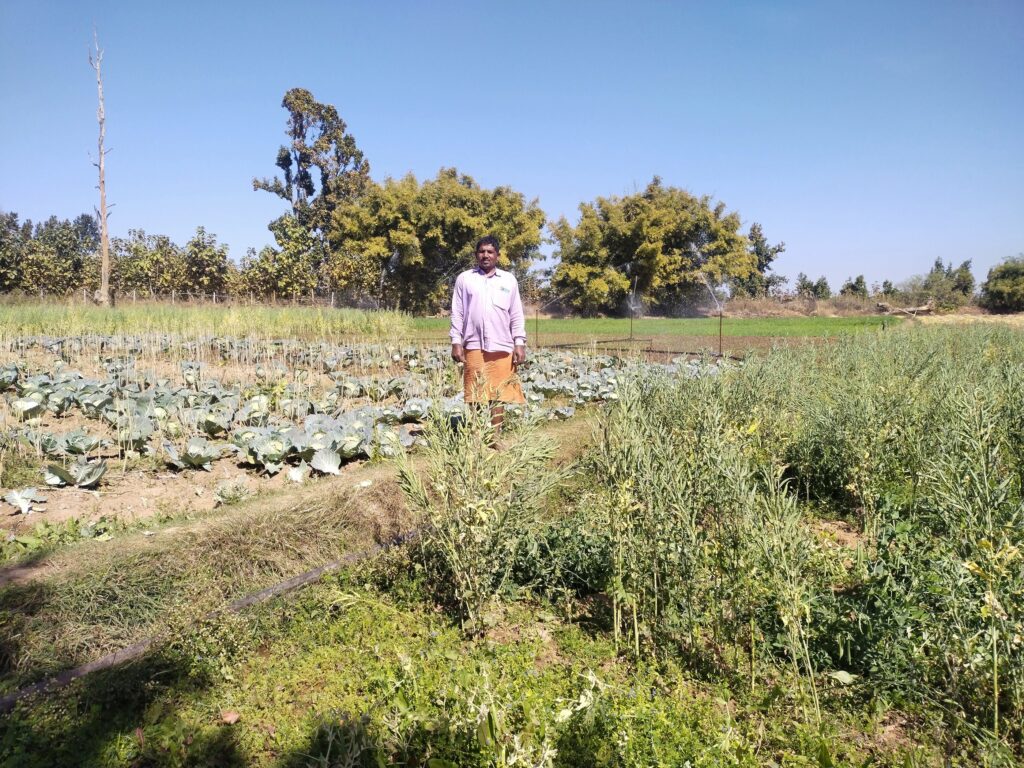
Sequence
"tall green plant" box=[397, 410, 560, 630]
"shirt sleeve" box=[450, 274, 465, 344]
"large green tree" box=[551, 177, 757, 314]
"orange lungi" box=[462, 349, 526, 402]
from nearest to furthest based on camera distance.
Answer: "tall green plant" box=[397, 410, 560, 630] < "orange lungi" box=[462, 349, 526, 402] < "shirt sleeve" box=[450, 274, 465, 344] < "large green tree" box=[551, 177, 757, 314]

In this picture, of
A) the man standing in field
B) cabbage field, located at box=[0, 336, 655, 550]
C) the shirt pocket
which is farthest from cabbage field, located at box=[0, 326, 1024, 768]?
the shirt pocket

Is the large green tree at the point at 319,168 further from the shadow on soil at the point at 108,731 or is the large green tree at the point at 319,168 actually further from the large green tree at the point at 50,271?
the shadow on soil at the point at 108,731

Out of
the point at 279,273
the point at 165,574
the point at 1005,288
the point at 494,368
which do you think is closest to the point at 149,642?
the point at 165,574

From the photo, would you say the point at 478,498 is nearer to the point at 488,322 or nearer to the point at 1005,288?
the point at 488,322

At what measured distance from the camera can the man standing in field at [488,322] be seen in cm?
490

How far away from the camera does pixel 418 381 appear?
8.53 m

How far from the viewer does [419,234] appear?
101 feet

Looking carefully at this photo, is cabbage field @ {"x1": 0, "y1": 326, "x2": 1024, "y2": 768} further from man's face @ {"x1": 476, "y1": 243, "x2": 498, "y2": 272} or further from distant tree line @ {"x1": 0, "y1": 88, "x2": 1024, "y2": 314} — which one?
distant tree line @ {"x1": 0, "y1": 88, "x2": 1024, "y2": 314}

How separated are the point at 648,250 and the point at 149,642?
1293 inches

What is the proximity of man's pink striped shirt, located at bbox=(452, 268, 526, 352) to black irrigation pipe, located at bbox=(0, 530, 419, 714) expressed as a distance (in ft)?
6.44

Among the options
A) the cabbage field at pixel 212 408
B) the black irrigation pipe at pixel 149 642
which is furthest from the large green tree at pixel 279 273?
the black irrigation pipe at pixel 149 642

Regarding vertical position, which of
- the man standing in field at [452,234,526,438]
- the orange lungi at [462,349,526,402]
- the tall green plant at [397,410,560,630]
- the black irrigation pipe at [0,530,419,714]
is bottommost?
the black irrigation pipe at [0,530,419,714]

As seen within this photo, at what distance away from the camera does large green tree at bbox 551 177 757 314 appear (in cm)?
3359

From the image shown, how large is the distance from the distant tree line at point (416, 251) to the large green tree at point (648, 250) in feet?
0.25
